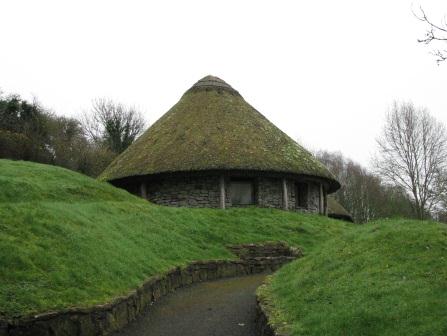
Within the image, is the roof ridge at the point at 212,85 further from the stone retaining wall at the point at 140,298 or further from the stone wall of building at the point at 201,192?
the stone retaining wall at the point at 140,298

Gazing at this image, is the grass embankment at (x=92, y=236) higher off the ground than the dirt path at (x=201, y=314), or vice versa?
the grass embankment at (x=92, y=236)

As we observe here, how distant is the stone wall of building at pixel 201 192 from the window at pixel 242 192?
41 cm

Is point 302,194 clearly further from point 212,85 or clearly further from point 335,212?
point 335,212

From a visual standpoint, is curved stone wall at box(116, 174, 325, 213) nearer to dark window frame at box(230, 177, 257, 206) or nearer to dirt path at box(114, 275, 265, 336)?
dark window frame at box(230, 177, 257, 206)

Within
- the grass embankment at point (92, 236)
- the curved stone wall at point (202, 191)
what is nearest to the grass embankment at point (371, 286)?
the grass embankment at point (92, 236)

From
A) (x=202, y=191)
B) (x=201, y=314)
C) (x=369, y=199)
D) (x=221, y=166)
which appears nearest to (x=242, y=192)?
(x=202, y=191)

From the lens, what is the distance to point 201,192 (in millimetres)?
25609

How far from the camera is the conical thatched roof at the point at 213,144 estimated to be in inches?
999

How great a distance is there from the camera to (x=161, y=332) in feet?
29.3

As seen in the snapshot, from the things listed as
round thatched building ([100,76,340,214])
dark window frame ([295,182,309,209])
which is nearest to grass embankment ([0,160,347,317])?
round thatched building ([100,76,340,214])

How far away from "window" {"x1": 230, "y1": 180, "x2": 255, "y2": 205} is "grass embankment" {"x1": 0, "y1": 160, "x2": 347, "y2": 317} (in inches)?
110

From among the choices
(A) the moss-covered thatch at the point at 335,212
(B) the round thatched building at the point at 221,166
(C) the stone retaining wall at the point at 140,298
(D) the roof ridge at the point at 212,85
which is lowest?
(C) the stone retaining wall at the point at 140,298

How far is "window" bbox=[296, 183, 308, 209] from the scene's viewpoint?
28.3m

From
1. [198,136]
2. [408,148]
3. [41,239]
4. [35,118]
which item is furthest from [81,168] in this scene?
[41,239]
